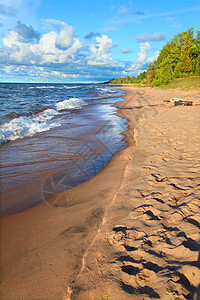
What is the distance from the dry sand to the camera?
1.44 metres

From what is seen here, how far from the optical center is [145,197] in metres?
2.66

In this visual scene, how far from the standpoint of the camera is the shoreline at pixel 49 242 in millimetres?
1664

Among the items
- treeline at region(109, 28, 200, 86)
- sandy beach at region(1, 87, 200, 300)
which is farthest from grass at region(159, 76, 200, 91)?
sandy beach at region(1, 87, 200, 300)

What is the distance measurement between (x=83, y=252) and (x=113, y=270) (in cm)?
45

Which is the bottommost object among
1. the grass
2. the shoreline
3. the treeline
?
the shoreline

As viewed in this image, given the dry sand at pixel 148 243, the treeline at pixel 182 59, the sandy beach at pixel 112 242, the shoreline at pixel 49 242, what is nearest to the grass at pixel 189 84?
the treeline at pixel 182 59

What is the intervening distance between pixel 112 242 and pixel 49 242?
79 cm

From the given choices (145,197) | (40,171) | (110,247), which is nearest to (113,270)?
(110,247)

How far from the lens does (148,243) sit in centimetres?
186

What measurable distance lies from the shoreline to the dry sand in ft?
0.54

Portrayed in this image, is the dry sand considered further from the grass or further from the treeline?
the treeline

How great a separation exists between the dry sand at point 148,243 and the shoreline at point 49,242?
0.17 m

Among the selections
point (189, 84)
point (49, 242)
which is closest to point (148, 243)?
point (49, 242)

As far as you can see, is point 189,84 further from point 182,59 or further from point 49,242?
point 49,242
